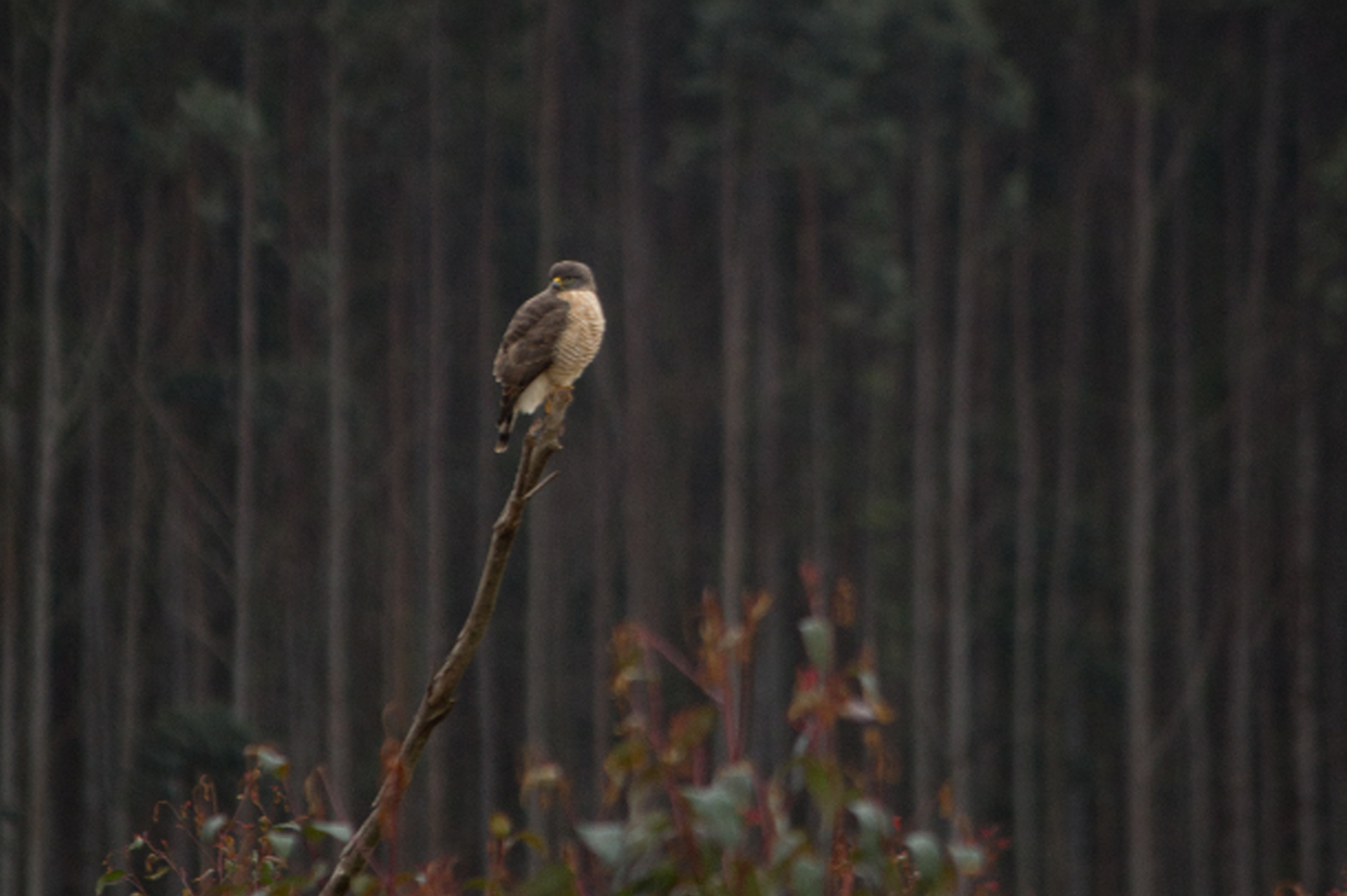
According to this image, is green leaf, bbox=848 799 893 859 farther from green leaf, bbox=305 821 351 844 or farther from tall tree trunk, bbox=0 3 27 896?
tall tree trunk, bbox=0 3 27 896

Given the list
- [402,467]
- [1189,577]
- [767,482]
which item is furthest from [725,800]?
[1189,577]

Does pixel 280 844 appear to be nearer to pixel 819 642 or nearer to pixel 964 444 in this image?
pixel 819 642

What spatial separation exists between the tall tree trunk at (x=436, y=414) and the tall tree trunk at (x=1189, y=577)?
10.3 m

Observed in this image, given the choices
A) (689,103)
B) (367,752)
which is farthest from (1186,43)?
(367,752)

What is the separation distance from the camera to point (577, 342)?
17.1ft

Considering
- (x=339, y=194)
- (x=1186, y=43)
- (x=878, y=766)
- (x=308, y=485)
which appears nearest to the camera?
(x=878, y=766)

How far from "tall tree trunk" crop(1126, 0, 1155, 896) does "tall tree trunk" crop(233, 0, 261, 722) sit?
10.8 meters

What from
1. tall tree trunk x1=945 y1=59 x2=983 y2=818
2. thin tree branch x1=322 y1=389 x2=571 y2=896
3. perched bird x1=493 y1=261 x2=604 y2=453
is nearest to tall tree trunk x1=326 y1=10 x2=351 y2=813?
tall tree trunk x1=945 y1=59 x2=983 y2=818

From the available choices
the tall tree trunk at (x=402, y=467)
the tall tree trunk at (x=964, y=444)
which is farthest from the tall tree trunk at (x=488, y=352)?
the tall tree trunk at (x=964, y=444)

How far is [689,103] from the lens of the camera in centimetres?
2597

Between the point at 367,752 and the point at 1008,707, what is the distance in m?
9.81

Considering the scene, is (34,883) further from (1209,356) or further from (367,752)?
(1209,356)

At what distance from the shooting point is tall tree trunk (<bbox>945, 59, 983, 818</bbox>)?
23.7 metres

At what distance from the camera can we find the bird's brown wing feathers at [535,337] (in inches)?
205
